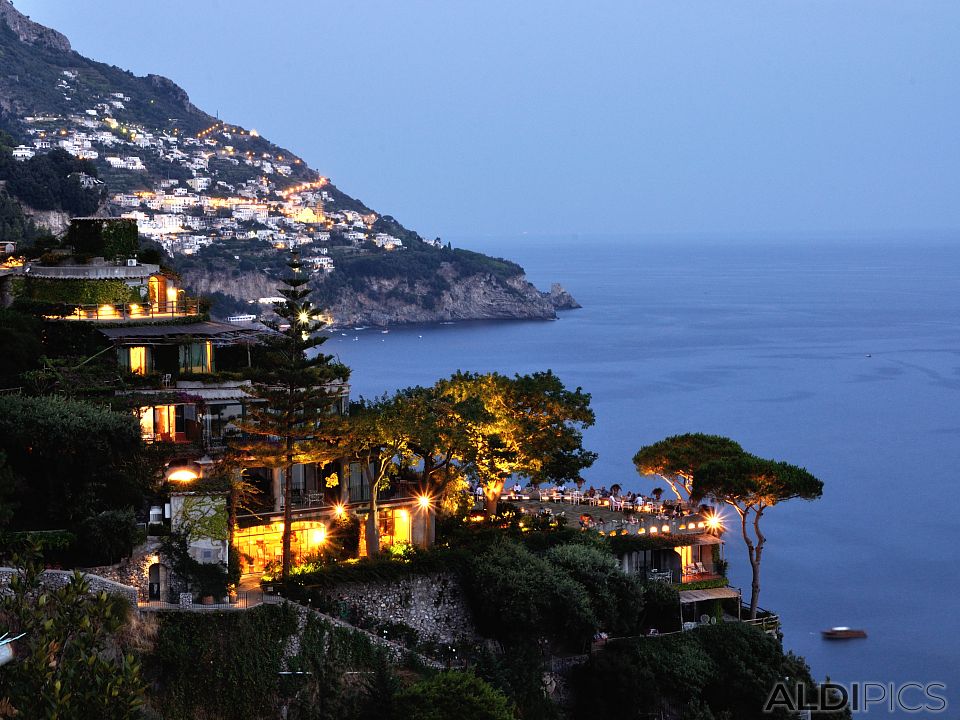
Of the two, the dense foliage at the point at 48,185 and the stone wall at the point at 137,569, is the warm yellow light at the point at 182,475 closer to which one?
the stone wall at the point at 137,569

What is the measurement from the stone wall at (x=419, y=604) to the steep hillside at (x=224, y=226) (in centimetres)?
10765

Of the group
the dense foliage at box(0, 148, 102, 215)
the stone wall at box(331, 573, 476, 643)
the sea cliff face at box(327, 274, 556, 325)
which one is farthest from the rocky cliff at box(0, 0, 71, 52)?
the stone wall at box(331, 573, 476, 643)

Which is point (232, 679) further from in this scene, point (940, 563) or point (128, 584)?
point (940, 563)

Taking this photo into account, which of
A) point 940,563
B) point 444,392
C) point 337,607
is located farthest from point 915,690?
point 337,607

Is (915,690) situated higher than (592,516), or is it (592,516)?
(592,516)

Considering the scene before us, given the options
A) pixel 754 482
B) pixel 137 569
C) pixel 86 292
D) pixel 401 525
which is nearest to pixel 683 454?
pixel 754 482

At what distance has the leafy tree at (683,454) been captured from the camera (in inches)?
1296

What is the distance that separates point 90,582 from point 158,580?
200 centimetres

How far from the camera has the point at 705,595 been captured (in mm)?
30375

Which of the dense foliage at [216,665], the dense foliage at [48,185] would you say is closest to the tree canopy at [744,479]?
the dense foliage at [216,665]

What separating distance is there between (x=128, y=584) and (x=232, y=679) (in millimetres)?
2552

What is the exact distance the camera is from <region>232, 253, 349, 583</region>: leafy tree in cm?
2639

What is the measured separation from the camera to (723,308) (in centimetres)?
16762

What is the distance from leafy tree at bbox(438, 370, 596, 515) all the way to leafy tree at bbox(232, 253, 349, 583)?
4023 mm
